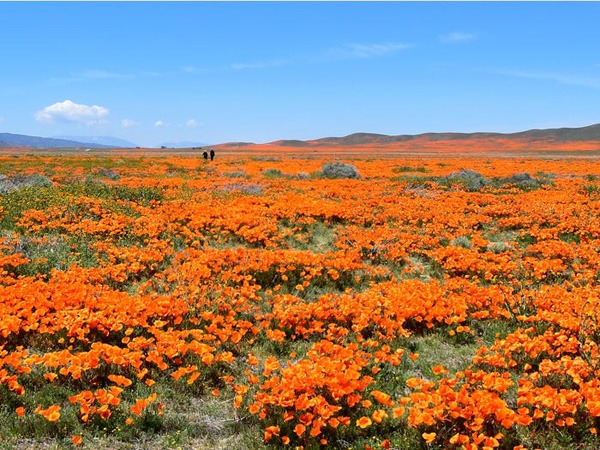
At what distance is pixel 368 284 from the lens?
9.76 m

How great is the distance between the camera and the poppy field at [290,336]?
458 centimetres

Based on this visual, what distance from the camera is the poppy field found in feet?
15.0

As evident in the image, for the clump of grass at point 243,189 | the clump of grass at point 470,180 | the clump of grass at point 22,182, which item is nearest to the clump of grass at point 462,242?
the clump of grass at point 243,189

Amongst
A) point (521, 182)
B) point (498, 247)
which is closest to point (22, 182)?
point (498, 247)

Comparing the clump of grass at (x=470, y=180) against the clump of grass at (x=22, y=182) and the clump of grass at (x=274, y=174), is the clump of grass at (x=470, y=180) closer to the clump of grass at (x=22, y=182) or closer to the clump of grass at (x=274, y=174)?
the clump of grass at (x=274, y=174)

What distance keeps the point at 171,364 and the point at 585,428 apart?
4.83m

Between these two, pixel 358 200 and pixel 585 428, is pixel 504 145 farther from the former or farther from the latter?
pixel 585 428

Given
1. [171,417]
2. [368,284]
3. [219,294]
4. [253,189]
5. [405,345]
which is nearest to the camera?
[171,417]

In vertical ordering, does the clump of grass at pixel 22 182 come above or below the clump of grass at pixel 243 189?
above

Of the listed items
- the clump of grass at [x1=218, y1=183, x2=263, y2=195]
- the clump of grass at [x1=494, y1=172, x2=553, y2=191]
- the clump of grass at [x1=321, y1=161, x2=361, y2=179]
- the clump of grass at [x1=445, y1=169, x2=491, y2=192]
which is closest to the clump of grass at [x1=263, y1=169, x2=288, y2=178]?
the clump of grass at [x1=321, y1=161, x2=361, y2=179]

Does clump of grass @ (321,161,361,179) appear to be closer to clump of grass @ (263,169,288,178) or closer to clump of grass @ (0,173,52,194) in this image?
clump of grass @ (263,169,288,178)

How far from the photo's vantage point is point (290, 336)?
23.4 ft

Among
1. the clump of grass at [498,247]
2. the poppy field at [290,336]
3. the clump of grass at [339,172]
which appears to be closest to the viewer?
the poppy field at [290,336]

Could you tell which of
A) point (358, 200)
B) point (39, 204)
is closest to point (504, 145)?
point (358, 200)
